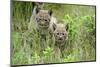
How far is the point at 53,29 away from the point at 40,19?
0.22 meters

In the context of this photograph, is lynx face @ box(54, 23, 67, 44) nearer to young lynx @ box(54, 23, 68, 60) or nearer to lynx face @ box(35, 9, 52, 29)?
young lynx @ box(54, 23, 68, 60)

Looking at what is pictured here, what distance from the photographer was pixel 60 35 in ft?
8.37

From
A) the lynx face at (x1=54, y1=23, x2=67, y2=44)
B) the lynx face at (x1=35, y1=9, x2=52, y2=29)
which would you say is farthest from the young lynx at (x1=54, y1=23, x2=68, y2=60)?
the lynx face at (x1=35, y1=9, x2=52, y2=29)

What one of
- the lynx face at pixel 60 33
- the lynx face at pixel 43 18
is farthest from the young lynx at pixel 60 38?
the lynx face at pixel 43 18

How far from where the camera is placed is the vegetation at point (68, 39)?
92.7 inches

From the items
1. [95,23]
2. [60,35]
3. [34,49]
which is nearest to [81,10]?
[95,23]

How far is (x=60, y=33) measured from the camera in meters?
2.55

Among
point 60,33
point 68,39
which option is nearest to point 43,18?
point 60,33

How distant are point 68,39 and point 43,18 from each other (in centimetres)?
45

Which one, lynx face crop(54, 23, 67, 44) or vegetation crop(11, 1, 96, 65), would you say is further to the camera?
lynx face crop(54, 23, 67, 44)

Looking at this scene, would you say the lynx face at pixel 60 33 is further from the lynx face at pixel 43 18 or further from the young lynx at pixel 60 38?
A: the lynx face at pixel 43 18

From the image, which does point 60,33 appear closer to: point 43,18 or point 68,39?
point 68,39

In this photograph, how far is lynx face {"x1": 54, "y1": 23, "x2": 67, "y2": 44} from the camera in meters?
2.53

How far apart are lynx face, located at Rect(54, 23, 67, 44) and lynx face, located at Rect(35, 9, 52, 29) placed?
5.7 inches
